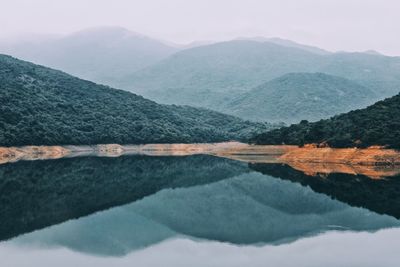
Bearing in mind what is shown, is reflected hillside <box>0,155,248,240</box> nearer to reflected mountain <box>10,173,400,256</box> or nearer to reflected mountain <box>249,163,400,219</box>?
reflected mountain <box>10,173,400,256</box>

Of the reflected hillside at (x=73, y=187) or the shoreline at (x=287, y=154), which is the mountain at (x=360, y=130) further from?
the reflected hillside at (x=73, y=187)

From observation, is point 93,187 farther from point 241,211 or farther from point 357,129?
point 357,129

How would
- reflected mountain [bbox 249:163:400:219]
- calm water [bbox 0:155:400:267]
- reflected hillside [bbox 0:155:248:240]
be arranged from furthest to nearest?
reflected mountain [bbox 249:163:400:219]
reflected hillside [bbox 0:155:248:240]
calm water [bbox 0:155:400:267]

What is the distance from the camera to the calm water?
3180cm

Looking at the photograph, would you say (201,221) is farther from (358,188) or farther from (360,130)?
(360,130)

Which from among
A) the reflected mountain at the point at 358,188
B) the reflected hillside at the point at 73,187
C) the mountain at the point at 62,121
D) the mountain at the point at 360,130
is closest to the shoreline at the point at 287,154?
the mountain at the point at 360,130

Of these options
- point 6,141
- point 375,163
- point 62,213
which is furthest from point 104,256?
point 6,141

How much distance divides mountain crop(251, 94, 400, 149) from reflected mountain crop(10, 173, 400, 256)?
32.6 metres

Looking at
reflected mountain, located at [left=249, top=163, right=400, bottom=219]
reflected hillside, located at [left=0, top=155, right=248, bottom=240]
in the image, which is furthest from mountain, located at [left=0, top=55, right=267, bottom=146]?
reflected mountain, located at [left=249, top=163, right=400, bottom=219]

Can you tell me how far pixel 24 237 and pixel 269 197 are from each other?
27.5m

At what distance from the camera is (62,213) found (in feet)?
159

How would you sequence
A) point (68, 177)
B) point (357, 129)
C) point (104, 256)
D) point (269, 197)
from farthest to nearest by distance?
point (357, 129), point (68, 177), point (269, 197), point (104, 256)

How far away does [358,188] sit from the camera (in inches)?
2357

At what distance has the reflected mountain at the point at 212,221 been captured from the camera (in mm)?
36781
